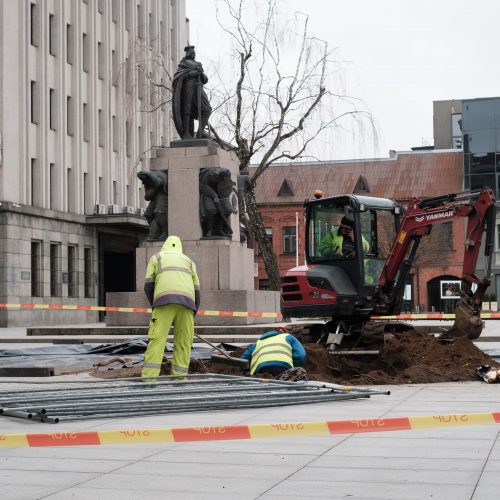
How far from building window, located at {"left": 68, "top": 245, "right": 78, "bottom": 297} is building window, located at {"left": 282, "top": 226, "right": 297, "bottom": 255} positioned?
104 feet

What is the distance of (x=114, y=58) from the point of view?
51.0 m

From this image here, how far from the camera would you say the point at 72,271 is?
46.2m

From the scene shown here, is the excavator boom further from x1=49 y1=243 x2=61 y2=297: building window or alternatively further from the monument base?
x1=49 y1=243 x2=61 y2=297: building window

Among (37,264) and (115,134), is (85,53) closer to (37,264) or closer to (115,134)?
(115,134)

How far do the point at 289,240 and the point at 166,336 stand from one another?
207ft

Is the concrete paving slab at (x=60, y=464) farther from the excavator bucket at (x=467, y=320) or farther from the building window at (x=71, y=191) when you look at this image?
the building window at (x=71, y=191)

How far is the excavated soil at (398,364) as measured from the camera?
1429 centimetres

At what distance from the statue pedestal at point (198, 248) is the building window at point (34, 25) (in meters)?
17.5

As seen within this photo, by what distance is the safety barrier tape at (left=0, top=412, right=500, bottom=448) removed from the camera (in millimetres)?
8057

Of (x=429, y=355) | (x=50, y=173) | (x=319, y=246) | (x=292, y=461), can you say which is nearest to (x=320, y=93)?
(x=50, y=173)

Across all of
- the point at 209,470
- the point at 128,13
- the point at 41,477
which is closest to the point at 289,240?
the point at 128,13

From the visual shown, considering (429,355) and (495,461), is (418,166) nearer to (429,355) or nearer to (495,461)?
(429,355)

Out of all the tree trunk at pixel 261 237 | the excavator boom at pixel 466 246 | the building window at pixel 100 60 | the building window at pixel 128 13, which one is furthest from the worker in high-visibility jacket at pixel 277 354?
the building window at pixel 128 13

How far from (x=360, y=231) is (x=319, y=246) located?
91 cm
